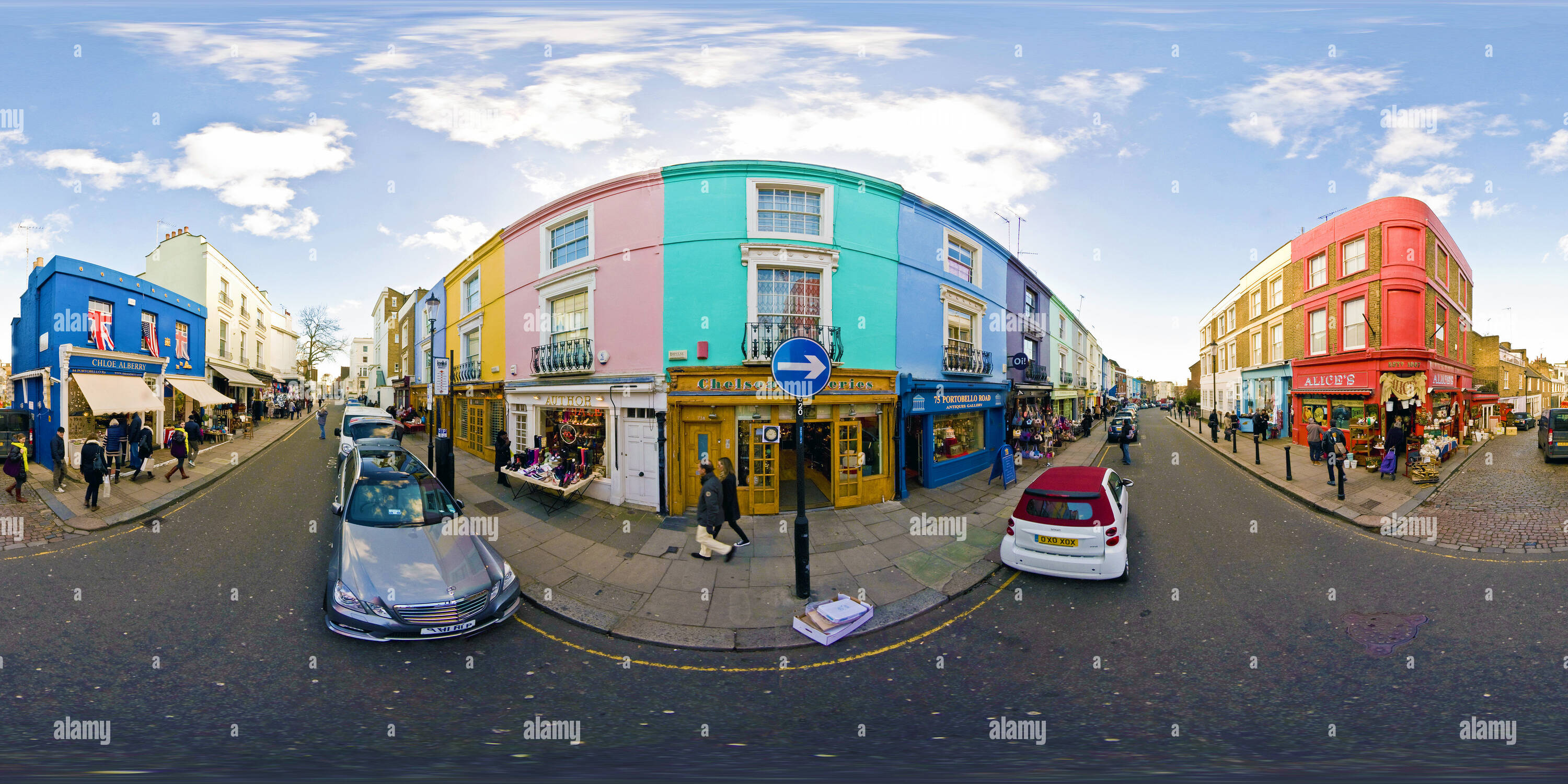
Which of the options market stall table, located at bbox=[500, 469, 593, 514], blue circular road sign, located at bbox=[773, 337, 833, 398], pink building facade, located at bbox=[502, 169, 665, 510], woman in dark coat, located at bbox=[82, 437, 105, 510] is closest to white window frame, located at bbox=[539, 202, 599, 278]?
pink building facade, located at bbox=[502, 169, 665, 510]

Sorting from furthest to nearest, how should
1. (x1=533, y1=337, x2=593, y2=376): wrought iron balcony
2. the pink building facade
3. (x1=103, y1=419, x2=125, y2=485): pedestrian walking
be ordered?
(x1=103, y1=419, x2=125, y2=485): pedestrian walking < (x1=533, y1=337, x2=593, y2=376): wrought iron balcony < the pink building facade

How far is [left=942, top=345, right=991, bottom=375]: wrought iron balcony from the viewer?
1422cm

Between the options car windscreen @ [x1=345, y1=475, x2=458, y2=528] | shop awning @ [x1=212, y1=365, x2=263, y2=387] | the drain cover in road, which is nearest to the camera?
the drain cover in road

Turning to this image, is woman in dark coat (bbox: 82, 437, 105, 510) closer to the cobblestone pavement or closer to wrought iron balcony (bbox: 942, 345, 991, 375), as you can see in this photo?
wrought iron balcony (bbox: 942, 345, 991, 375)

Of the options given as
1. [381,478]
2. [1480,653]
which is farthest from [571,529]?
[1480,653]

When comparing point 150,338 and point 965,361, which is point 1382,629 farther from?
point 150,338

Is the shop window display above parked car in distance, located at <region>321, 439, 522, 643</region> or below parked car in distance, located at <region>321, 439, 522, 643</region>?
above

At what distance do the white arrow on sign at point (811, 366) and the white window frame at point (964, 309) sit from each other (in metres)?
7.93

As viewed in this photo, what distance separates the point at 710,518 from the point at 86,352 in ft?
68.9

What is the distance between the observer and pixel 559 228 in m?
13.5

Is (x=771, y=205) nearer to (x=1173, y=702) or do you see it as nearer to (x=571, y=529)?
(x=571, y=529)

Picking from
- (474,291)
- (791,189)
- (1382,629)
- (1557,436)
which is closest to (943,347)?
(791,189)

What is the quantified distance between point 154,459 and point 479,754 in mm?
20296

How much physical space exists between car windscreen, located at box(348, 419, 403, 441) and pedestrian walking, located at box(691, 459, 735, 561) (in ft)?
41.8
